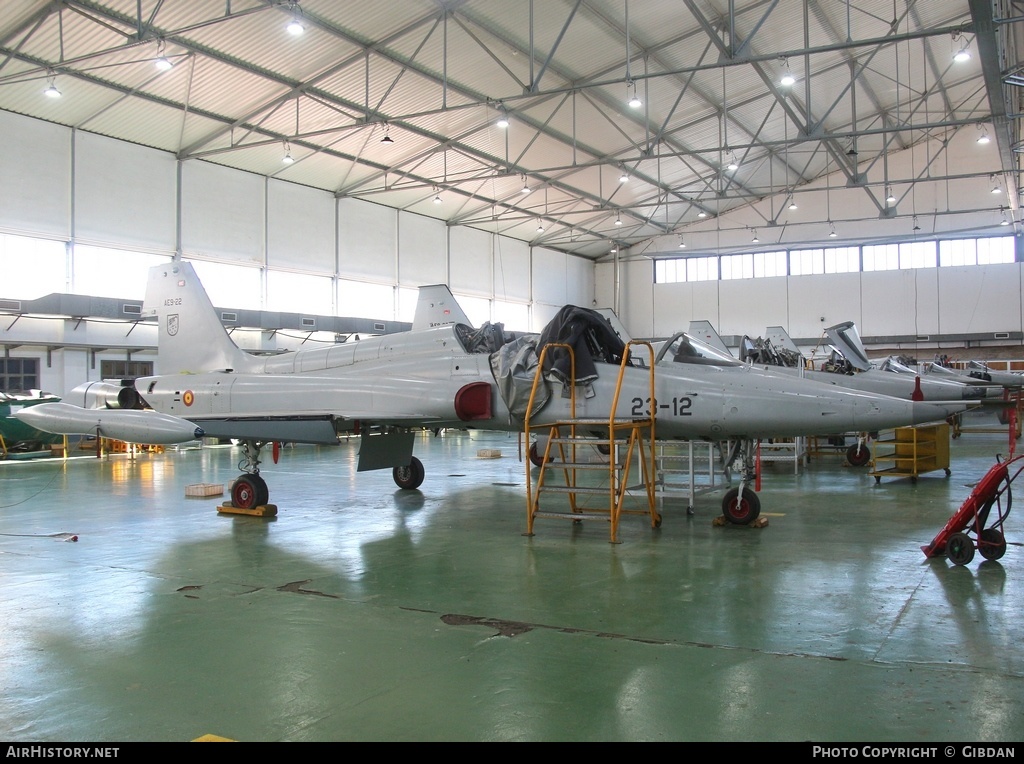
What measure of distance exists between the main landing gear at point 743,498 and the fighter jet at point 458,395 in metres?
0.02

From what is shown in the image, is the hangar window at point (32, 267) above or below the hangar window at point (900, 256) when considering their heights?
below

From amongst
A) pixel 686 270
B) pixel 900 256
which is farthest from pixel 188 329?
pixel 900 256

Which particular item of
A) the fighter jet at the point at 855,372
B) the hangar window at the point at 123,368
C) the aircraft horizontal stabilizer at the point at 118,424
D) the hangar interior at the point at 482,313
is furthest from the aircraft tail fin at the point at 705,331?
the hangar window at the point at 123,368

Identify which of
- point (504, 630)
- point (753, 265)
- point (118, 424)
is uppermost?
point (753, 265)

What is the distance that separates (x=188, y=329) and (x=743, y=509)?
30.2ft

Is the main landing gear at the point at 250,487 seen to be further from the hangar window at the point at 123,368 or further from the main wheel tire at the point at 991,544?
the hangar window at the point at 123,368

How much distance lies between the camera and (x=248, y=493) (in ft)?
34.4

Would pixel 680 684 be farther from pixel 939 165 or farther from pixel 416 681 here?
pixel 939 165

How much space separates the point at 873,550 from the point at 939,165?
3660 cm

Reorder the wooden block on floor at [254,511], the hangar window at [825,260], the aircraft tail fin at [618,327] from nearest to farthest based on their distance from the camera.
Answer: the aircraft tail fin at [618,327] < the wooden block on floor at [254,511] < the hangar window at [825,260]

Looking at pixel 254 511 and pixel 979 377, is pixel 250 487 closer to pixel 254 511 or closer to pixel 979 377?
pixel 254 511

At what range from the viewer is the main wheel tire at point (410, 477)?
13.0 m
